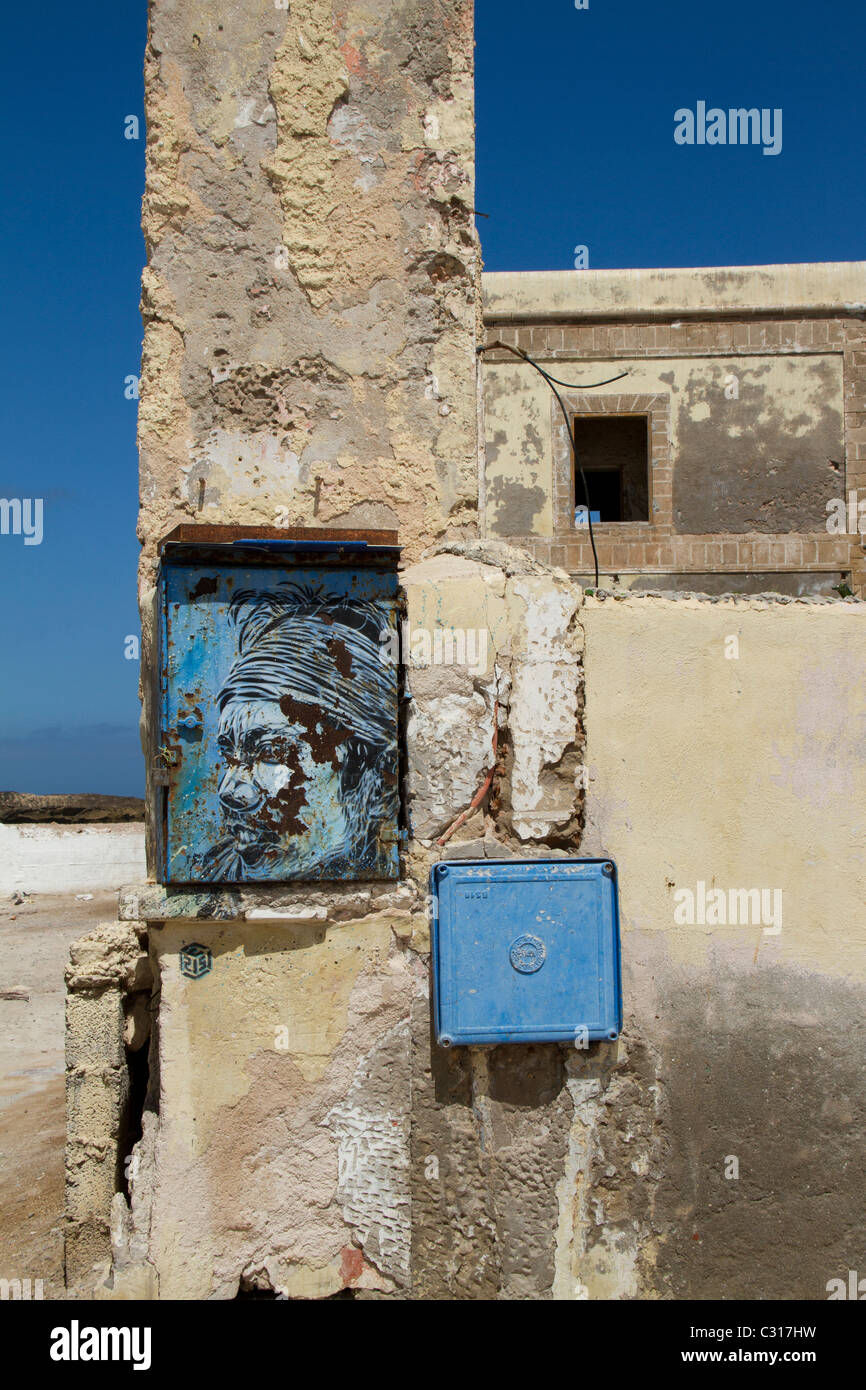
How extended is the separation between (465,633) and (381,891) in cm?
80

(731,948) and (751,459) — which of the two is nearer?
(731,948)

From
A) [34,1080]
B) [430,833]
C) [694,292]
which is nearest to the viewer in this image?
[430,833]

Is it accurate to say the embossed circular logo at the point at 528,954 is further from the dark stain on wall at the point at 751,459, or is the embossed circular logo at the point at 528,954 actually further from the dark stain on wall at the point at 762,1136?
the dark stain on wall at the point at 751,459

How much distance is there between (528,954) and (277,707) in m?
1.02

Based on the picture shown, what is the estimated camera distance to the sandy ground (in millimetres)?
3689

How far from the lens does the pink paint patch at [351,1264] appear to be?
2.89 m

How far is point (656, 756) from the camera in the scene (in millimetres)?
3016

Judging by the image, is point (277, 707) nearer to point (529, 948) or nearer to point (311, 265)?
point (529, 948)

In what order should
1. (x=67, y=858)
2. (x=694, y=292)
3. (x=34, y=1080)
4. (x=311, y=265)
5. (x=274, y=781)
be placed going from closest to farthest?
(x=274, y=781) → (x=311, y=265) → (x=34, y=1080) → (x=67, y=858) → (x=694, y=292)

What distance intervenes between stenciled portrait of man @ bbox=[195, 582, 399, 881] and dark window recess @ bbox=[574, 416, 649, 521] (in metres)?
9.88

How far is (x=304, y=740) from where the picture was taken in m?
2.90

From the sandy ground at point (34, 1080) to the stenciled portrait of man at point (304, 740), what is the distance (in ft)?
5.22

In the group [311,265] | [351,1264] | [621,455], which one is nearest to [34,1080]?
[351,1264]
